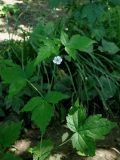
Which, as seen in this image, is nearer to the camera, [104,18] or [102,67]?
[102,67]

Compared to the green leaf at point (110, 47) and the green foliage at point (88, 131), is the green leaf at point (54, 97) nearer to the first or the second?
the green foliage at point (88, 131)

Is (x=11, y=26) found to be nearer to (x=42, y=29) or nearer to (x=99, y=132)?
(x=42, y=29)

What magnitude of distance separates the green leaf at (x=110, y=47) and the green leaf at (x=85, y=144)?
132cm

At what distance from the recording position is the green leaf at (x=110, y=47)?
11.1 feet

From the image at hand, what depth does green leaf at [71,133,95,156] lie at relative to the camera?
2.21 m

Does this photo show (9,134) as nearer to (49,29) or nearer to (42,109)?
(42,109)

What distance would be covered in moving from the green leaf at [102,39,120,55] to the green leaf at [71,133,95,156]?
1325 millimetres

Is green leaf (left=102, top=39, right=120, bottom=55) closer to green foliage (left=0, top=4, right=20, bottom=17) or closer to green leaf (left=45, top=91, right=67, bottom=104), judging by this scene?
green leaf (left=45, top=91, right=67, bottom=104)

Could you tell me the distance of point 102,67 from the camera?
11.0 ft

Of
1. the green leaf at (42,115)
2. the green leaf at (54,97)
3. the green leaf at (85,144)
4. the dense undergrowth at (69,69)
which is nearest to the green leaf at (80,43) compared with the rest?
the dense undergrowth at (69,69)

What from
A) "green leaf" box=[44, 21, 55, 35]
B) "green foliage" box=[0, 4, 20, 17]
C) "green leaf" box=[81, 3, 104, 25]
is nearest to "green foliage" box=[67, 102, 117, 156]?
"green leaf" box=[81, 3, 104, 25]

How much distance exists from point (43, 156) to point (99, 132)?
40 centimetres

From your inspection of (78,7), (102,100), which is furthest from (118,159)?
(78,7)

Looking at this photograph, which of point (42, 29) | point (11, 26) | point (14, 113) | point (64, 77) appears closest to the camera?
point (14, 113)
